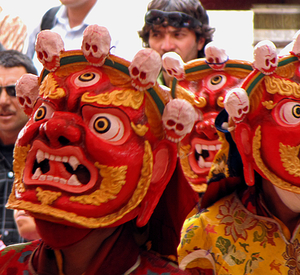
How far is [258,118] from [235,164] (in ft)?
0.72

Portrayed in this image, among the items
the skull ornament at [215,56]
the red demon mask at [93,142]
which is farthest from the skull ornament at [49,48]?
the skull ornament at [215,56]

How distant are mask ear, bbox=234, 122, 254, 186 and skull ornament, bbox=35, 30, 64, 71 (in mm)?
564

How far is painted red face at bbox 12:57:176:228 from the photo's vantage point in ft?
4.27

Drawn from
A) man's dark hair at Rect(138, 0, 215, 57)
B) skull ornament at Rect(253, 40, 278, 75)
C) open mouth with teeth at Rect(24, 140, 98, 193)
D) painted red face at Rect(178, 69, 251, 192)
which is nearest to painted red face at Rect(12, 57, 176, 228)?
open mouth with teeth at Rect(24, 140, 98, 193)

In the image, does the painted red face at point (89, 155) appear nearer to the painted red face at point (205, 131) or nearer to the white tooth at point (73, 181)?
the white tooth at point (73, 181)

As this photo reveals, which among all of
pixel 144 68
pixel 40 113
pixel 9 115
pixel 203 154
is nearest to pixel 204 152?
pixel 203 154

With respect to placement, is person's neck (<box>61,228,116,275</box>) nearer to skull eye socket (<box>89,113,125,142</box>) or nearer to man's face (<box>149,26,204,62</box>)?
skull eye socket (<box>89,113,125,142</box>)

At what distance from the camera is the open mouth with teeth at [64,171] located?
4.32ft

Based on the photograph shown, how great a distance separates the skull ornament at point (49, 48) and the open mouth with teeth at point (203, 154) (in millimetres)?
675

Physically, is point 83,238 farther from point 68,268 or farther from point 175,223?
point 175,223

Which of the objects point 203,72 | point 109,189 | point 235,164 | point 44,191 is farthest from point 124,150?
point 203,72

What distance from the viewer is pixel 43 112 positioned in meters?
1.42

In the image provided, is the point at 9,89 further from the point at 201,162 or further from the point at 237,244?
the point at 237,244

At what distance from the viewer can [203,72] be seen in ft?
6.48
